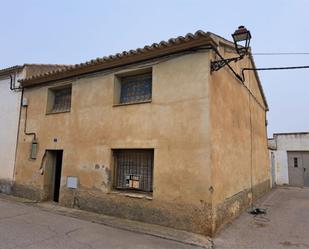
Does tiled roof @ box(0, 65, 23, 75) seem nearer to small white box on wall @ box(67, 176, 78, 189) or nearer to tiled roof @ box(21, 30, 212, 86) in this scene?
tiled roof @ box(21, 30, 212, 86)

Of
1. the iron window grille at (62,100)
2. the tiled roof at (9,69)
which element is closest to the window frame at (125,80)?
the iron window grille at (62,100)

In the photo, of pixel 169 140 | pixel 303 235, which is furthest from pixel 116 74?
pixel 303 235

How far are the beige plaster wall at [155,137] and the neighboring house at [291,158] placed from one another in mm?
13963

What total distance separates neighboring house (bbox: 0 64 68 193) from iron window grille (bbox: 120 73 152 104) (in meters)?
5.19

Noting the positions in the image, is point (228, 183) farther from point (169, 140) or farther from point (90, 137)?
point (90, 137)

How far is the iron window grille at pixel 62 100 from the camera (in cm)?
968

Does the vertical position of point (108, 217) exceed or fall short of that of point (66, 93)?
it falls short

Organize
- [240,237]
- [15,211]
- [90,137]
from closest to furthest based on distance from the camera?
[240,237] < [15,211] < [90,137]

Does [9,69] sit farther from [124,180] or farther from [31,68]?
[124,180]

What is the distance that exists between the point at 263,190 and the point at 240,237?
760cm

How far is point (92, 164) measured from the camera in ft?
26.9

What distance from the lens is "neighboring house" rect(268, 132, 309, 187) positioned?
1844 cm

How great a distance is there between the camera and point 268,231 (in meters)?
6.67

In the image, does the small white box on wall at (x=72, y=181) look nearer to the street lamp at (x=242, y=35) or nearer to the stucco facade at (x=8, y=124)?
the stucco facade at (x=8, y=124)
